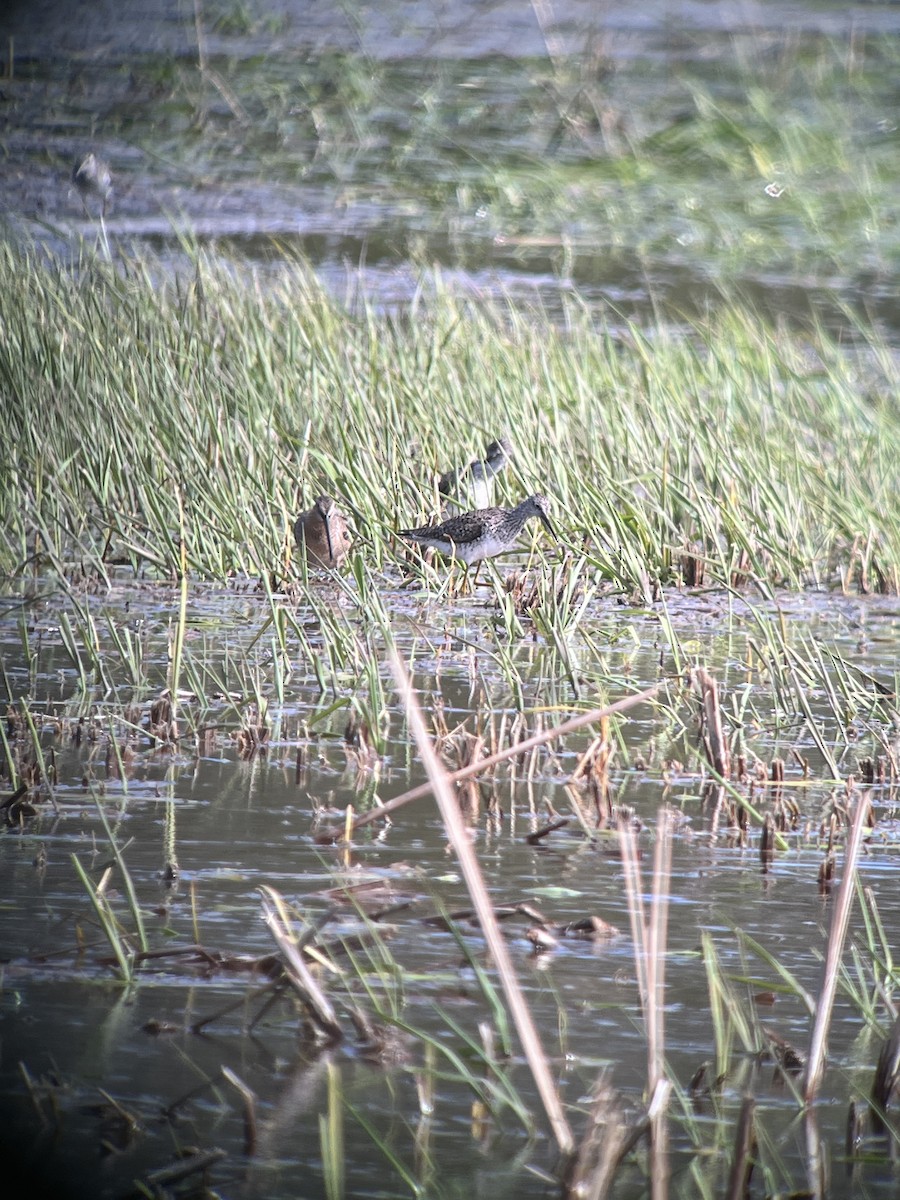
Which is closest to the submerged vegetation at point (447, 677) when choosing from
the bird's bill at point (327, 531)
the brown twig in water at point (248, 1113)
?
the brown twig in water at point (248, 1113)

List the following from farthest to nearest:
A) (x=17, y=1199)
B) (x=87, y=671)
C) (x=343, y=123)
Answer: (x=343, y=123) < (x=87, y=671) < (x=17, y=1199)

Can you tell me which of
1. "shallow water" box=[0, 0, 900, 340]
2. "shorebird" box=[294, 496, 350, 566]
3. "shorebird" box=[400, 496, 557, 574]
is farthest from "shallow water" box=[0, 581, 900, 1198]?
"shallow water" box=[0, 0, 900, 340]

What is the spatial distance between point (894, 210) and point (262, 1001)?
1344 cm

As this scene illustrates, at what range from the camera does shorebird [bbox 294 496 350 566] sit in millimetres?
6711

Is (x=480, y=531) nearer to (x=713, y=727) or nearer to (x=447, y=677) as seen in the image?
(x=447, y=677)

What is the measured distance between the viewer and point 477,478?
7.13m

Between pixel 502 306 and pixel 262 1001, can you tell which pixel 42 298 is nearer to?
pixel 502 306

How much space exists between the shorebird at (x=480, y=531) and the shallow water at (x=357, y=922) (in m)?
0.98

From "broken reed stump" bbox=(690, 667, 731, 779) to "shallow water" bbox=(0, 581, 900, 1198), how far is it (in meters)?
0.06

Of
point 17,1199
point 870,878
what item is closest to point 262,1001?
point 17,1199

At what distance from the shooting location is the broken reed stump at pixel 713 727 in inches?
173

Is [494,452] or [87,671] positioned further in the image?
[494,452]

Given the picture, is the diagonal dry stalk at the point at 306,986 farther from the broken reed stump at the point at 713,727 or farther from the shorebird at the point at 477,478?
the shorebird at the point at 477,478

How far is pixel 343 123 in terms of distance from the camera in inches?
658
